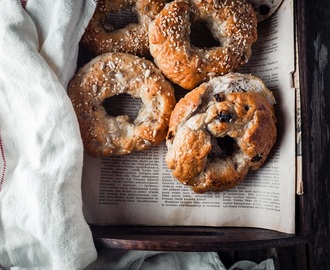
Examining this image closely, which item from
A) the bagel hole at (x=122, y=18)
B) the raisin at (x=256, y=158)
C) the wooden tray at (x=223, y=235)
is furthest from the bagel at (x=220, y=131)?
the bagel hole at (x=122, y=18)

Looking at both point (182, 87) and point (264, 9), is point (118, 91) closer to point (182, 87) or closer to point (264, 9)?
point (182, 87)

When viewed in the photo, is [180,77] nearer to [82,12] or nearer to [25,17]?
[82,12]

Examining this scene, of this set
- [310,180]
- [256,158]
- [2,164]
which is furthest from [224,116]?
[2,164]

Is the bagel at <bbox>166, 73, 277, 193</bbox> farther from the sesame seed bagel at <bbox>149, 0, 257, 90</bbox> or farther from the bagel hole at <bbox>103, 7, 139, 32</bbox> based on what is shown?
the bagel hole at <bbox>103, 7, 139, 32</bbox>

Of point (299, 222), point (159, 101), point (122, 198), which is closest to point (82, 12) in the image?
point (159, 101)

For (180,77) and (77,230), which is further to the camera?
(180,77)

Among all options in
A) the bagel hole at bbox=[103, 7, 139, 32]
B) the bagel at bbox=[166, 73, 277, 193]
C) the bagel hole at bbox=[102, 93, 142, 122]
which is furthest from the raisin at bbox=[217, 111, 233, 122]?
the bagel hole at bbox=[103, 7, 139, 32]

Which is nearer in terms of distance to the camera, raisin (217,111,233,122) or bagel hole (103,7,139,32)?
raisin (217,111,233,122)
